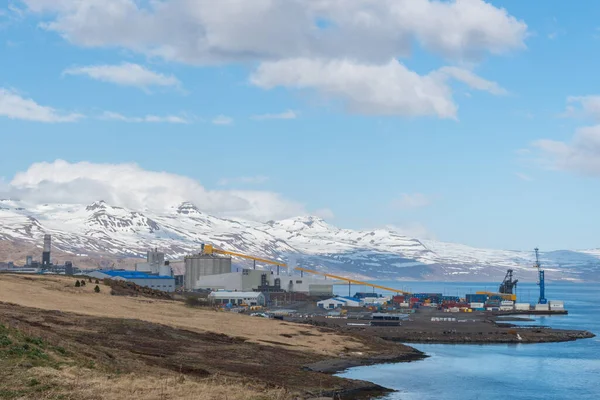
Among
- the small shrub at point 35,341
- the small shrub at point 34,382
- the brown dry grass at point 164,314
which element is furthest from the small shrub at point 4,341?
the brown dry grass at point 164,314

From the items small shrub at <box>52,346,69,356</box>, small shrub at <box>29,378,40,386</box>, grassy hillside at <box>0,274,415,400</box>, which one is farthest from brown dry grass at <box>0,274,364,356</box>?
small shrub at <box>29,378,40,386</box>

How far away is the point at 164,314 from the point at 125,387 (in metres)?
63.6

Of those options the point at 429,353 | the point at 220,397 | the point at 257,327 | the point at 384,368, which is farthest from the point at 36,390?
the point at 429,353

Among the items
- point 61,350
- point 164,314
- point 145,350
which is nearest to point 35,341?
point 61,350

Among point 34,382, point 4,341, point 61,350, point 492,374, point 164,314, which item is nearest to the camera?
point 34,382

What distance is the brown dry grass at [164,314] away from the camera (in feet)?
298

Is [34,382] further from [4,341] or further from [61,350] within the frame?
[61,350]

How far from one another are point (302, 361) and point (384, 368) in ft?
34.4

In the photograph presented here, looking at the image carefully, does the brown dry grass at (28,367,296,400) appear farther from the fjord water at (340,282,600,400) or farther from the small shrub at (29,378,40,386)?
the fjord water at (340,282,600,400)

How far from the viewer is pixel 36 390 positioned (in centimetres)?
3597

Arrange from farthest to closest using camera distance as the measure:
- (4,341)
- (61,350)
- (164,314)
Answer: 1. (164,314)
2. (61,350)
3. (4,341)

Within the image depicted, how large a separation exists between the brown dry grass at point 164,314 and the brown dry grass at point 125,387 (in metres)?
44.9

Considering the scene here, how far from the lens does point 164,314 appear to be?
3994 inches

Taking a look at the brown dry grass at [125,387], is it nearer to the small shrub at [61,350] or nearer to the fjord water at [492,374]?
the small shrub at [61,350]
